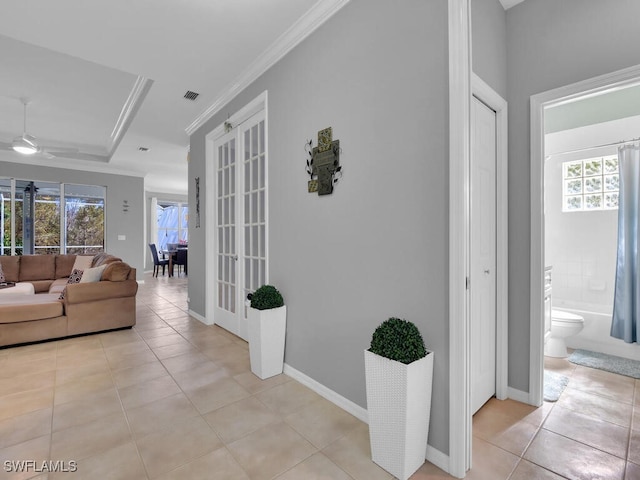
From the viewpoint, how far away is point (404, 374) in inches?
55.9

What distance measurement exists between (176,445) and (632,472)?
2.32m

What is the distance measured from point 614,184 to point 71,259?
8.01m

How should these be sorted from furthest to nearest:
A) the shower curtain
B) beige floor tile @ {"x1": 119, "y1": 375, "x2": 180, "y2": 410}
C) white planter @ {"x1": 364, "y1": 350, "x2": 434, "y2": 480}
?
the shower curtain < beige floor tile @ {"x1": 119, "y1": 375, "x2": 180, "y2": 410} < white planter @ {"x1": 364, "y1": 350, "x2": 434, "y2": 480}

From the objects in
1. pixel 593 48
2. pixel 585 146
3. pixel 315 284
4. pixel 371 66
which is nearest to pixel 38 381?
pixel 315 284

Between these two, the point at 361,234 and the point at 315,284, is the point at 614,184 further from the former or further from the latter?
the point at 315,284

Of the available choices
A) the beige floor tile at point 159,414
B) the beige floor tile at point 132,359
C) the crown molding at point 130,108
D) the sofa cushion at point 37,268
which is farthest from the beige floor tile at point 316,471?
the sofa cushion at point 37,268

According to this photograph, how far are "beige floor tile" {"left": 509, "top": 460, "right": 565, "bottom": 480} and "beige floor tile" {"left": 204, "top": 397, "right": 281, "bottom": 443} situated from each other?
4.24 ft

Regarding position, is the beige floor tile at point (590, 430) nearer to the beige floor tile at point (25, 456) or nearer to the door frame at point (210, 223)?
the beige floor tile at point (25, 456)

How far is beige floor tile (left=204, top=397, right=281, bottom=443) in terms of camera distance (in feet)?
5.98

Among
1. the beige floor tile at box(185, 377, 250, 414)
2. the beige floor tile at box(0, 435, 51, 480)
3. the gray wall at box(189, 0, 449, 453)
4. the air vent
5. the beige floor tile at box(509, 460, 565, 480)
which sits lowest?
the beige floor tile at box(0, 435, 51, 480)

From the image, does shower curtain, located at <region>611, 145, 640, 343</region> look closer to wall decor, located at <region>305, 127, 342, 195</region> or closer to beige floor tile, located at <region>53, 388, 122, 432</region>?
wall decor, located at <region>305, 127, 342, 195</region>

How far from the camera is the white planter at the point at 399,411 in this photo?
1439 millimetres

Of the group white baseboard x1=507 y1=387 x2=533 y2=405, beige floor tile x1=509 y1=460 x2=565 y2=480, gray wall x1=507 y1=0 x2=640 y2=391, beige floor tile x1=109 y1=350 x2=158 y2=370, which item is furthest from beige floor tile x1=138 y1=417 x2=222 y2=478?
gray wall x1=507 y1=0 x2=640 y2=391

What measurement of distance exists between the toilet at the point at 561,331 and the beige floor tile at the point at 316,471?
8.23 ft
